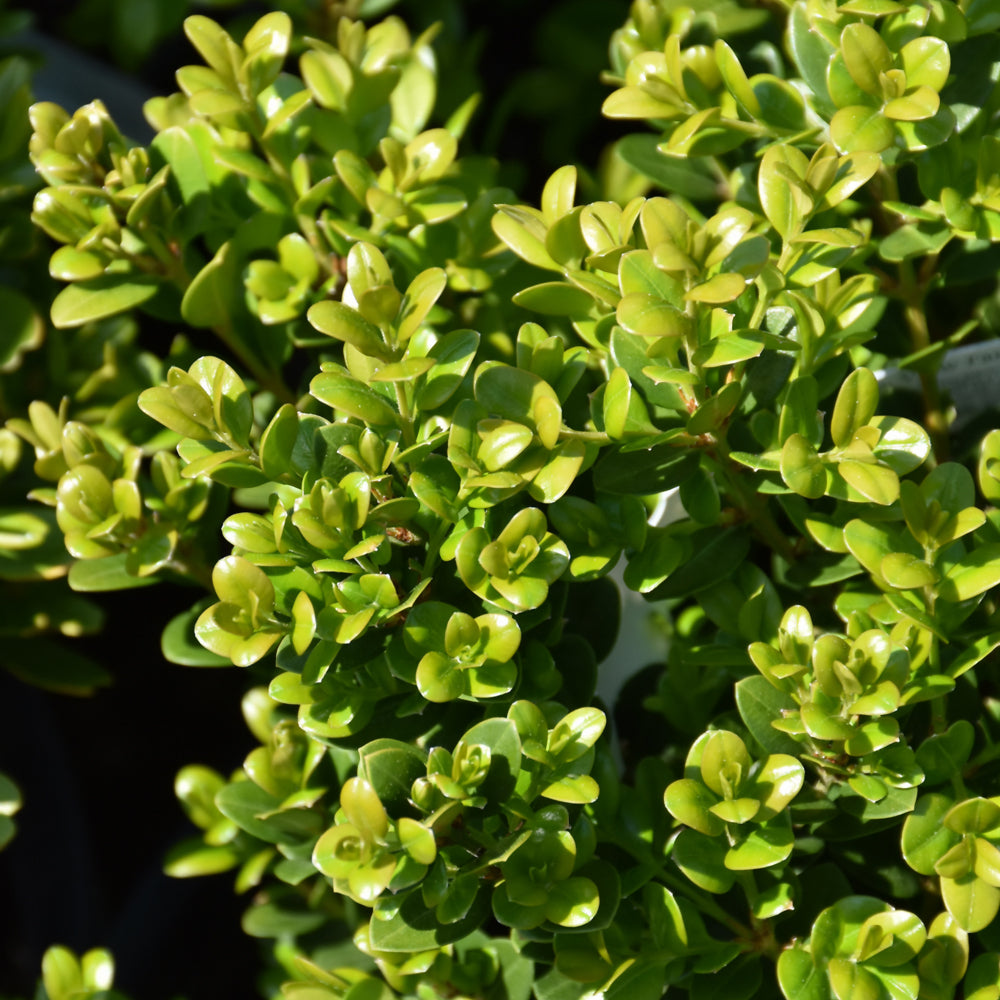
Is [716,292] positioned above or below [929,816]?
above

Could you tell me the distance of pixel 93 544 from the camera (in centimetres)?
98

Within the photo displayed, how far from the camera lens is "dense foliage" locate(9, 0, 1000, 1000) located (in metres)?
0.82

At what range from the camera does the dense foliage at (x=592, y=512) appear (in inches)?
32.4

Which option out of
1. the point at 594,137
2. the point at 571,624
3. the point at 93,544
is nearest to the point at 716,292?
the point at 571,624

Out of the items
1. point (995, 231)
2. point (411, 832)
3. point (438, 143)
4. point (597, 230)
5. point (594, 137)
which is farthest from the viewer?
point (594, 137)

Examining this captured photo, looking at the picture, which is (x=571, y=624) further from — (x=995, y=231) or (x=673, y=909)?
(x=995, y=231)

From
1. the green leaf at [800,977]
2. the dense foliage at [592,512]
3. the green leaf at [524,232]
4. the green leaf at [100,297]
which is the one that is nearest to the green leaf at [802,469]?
the dense foliage at [592,512]

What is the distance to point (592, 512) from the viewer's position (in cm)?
90

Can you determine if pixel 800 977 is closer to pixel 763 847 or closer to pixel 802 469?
pixel 763 847

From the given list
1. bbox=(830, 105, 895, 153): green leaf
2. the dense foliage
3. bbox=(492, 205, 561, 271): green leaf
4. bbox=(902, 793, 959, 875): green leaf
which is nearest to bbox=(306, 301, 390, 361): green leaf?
the dense foliage

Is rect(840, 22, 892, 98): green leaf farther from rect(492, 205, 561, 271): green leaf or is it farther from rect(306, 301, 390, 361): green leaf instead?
rect(306, 301, 390, 361): green leaf

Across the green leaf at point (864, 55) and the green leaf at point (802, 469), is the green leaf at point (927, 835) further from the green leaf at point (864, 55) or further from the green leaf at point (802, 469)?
the green leaf at point (864, 55)

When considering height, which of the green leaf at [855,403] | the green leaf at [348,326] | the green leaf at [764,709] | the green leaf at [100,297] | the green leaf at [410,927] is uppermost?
the green leaf at [348,326]

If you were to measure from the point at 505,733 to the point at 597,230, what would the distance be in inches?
15.1
